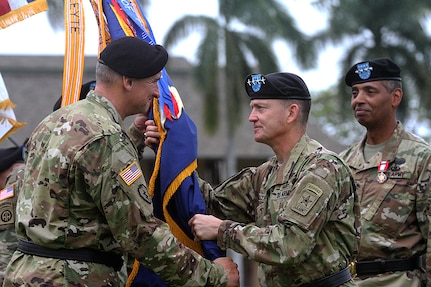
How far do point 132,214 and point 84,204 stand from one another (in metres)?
0.27

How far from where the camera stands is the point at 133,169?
15.6 ft

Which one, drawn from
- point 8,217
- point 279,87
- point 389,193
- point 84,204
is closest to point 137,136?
point 279,87

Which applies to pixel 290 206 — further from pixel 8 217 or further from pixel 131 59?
pixel 8 217

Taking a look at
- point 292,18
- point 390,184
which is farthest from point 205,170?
point 390,184

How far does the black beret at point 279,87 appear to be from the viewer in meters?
5.52

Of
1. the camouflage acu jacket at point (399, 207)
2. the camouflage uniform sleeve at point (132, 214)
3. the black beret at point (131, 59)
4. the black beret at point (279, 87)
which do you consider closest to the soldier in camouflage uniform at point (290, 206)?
the black beret at point (279, 87)

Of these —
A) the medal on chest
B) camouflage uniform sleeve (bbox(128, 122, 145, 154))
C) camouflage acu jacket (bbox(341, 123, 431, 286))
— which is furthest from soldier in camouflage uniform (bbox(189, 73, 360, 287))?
the medal on chest

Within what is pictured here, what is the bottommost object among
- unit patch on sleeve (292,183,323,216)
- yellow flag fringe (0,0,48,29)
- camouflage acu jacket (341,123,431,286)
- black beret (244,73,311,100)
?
camouflage acu jacket (341,123,431,286)

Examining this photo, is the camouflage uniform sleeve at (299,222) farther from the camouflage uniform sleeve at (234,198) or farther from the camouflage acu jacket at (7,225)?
the camouflage acu jacket at (7,225)

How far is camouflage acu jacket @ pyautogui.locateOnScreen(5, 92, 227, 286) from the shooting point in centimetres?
470

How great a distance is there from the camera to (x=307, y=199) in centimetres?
510

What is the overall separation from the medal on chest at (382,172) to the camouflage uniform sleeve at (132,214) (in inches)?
83.1

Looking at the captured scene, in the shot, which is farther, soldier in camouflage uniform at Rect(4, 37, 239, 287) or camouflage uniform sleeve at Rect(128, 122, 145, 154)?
camouflage uniform sleeve at Rect(128, 122, 145, 154)

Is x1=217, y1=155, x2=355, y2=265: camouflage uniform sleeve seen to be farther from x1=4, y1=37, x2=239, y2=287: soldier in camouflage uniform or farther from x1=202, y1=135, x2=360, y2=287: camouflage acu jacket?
x1=4, y1=37, x2=239, y2=287: soldier in camouflage uniform
